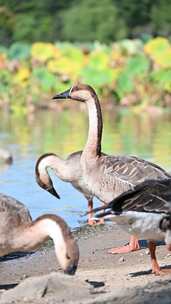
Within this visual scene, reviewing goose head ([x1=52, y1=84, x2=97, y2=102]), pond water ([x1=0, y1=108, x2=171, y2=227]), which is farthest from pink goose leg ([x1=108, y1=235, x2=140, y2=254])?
goose head ([x1=52, y1=84, x2=97, y2=102])

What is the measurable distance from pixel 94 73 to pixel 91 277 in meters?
27.2

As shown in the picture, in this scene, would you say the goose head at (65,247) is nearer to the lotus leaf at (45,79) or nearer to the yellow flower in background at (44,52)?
the lotus leaf at (45,79)

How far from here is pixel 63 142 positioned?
19766mm

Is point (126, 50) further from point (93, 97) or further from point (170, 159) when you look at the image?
point (93, 97)

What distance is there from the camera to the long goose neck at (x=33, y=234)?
297 inches

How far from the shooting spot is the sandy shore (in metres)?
6.89

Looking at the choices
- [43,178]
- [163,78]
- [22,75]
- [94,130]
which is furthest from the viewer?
[22,75]

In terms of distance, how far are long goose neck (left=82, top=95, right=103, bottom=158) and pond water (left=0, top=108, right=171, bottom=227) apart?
116cm

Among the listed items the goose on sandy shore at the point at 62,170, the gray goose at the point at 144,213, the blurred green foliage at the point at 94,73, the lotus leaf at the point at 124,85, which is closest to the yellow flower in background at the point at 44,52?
the blurred green foliage at the point at 94,73

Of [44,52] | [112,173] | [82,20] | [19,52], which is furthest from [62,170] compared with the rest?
[82,20]

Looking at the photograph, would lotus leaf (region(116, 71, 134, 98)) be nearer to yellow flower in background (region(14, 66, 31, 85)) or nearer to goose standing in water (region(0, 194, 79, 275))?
yellow flower in background (region(14, 66, 31, 85))

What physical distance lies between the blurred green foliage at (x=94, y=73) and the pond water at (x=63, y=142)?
1.48 m

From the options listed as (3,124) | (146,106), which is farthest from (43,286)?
(146,106)

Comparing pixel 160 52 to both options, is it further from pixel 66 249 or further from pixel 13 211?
pixel 66 249
